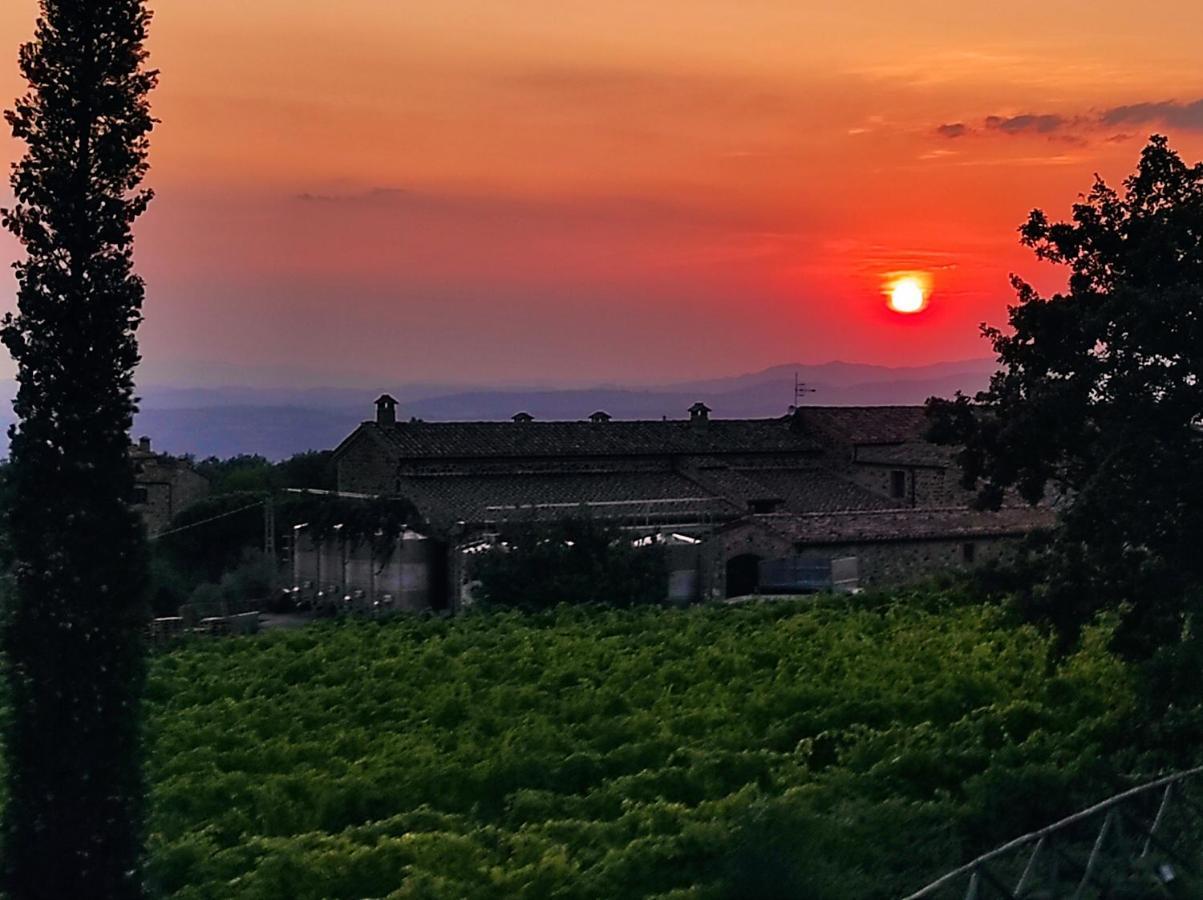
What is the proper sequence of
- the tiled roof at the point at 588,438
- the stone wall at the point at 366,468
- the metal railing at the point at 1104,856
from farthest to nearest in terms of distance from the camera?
the tiled roof at the point at 588,438 < the stone wall at the point at 366,468 < the metal railing at the point at 1104,856

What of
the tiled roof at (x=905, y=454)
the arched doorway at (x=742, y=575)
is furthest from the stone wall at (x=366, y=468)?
the tiled roof at (x=905, y=454)

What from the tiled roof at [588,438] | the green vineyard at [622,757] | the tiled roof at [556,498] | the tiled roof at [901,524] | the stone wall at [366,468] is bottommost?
the green vineyard at [622,757]

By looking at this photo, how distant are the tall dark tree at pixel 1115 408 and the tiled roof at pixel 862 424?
27234mm

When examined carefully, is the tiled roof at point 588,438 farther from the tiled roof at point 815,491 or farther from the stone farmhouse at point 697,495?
the tiled roof at point 815,491

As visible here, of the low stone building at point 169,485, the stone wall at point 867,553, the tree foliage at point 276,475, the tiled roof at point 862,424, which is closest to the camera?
the stone wall at point 867,553

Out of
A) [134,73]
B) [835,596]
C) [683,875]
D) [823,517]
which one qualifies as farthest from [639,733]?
[823,517]

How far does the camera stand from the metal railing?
9109mm

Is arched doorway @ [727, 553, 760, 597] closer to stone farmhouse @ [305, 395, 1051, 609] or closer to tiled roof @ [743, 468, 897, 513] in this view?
stone farmhouse @ [305, 395, 1051, 609]

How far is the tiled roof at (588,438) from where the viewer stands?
3731 centimetres

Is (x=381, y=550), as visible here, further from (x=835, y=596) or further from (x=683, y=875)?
(x=683, y=875)

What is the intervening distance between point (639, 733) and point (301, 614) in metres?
20.0

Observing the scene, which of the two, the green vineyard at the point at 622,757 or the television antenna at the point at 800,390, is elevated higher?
the television antenna at the point at 800,390

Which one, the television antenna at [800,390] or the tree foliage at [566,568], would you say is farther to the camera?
the television antenna at [800,390]

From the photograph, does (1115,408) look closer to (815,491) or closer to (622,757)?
(622,757)
